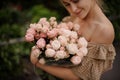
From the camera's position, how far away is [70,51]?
3209 millimetres

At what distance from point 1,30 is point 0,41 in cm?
29

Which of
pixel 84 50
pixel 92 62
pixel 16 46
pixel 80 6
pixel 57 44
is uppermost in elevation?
pixel 80 6

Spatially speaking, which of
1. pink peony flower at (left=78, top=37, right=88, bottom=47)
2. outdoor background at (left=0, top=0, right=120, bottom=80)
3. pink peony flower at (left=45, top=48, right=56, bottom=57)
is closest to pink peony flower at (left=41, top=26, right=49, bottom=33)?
pink peony flower at (left=45, top=48, right=56, bottom=57)

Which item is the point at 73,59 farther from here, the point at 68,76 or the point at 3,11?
the point at 3,11

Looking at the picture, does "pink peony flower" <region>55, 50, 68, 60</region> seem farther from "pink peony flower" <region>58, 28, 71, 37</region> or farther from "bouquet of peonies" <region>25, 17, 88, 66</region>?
"pink peony flower" <region>58, 28, 71, 37</region>

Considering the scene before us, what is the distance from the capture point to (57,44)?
3.24m

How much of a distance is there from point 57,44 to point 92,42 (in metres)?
0.34

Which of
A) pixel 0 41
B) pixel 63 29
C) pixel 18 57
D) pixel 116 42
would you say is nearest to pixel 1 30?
pixel 0 41

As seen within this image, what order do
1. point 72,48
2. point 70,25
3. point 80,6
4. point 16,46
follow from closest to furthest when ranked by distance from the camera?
point 72,48 → point 80,6 → point 70,25 → point 16,46

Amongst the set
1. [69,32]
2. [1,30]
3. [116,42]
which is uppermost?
[1,30]

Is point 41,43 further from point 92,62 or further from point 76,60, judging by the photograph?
point 92,62

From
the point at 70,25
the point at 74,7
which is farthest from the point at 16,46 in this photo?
the point at 74,7

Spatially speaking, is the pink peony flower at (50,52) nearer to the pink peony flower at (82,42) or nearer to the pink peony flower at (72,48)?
the pink peony flower at (72,48)

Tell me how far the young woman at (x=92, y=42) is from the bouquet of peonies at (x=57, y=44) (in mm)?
84
